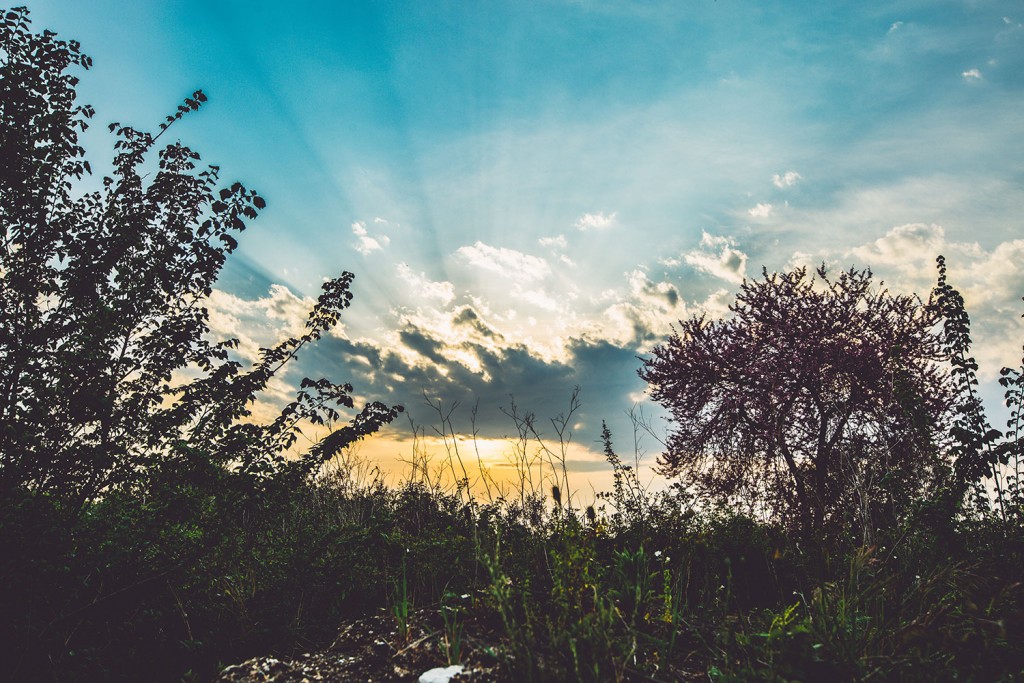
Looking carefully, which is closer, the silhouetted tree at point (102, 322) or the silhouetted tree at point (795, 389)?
the silhouetted tree at point (102, 322)

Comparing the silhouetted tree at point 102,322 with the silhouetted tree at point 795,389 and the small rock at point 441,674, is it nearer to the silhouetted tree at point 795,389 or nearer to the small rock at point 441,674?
the small rock at point 441,674

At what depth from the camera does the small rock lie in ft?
8.45

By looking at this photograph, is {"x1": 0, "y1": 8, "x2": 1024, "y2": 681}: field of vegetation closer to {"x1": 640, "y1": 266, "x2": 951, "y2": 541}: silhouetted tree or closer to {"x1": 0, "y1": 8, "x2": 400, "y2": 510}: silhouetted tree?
{"x1": 0, "y1": 8, "x2": 400, "y2": 510}: silhouetted tree

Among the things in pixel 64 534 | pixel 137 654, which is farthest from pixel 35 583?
pixel 137 654

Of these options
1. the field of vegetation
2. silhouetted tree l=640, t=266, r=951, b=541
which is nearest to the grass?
the field of vegetation

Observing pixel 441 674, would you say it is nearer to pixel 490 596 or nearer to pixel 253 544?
pixel 490 596

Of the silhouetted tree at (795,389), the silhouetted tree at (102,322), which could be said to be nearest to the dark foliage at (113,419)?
the silhouetted tree at (102,322)

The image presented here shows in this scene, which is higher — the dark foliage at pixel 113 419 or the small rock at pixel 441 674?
the dark foliage at pixel 113 419

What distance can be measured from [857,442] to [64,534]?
463 inches

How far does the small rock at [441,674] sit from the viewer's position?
257 cm

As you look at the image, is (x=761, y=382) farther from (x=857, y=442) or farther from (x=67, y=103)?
(x=67, y=103)

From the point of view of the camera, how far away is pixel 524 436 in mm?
5496

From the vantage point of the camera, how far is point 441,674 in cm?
263

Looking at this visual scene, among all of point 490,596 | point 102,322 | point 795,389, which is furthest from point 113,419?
point 795,389
